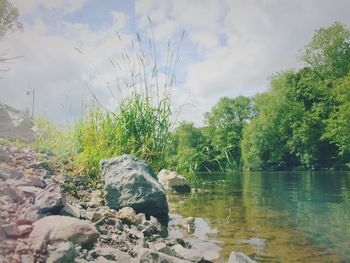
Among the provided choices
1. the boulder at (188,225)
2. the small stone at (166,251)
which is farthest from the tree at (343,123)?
the small stone at (166,251)

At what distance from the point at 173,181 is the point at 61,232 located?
6031mm

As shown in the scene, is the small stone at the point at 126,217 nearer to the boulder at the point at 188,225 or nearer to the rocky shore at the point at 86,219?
the rocky shore at the point at 86,219

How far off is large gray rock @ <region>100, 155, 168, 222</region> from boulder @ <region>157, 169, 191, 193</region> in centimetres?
263

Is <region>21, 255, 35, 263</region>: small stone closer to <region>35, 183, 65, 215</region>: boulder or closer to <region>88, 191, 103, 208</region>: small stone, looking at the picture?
<region>35, 183, 65, 215</region>: boulder

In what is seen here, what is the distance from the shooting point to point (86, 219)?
355cm

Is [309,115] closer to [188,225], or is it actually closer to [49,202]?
[188,225]

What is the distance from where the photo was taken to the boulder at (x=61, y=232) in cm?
229

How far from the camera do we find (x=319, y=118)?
163 feet

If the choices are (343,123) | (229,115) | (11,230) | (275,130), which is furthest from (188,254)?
(229,115)

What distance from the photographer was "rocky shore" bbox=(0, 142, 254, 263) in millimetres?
2225

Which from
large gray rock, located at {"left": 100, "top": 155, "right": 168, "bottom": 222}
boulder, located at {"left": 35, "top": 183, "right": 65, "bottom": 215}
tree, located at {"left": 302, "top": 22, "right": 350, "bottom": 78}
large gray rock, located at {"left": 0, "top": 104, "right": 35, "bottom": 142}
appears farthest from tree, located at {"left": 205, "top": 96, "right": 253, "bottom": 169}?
boulder, located at {"left": 35, "top": 183, "right": 65, "bottom": 215}

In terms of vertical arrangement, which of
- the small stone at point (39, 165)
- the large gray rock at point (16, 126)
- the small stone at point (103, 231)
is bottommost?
the small stone at point (103, 231)

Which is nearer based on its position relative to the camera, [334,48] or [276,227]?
[276,227]

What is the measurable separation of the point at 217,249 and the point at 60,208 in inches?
69.0
